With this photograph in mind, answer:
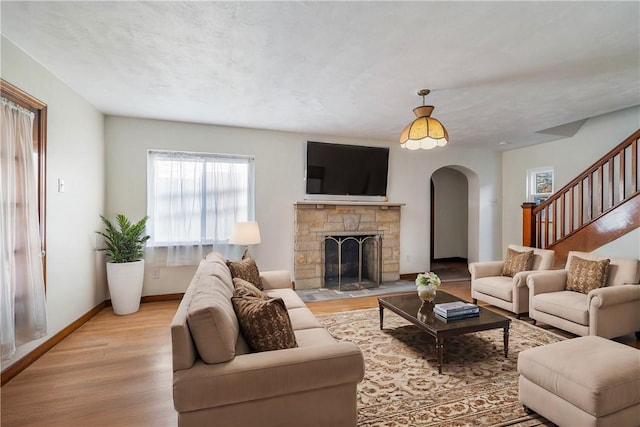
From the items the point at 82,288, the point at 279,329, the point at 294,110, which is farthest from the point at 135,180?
the point at 279,329

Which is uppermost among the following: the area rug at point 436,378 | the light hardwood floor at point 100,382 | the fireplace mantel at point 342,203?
the fireplace mantel at point 342,203

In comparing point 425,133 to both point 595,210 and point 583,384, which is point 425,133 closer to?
point 583,384

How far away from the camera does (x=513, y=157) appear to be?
6227mm

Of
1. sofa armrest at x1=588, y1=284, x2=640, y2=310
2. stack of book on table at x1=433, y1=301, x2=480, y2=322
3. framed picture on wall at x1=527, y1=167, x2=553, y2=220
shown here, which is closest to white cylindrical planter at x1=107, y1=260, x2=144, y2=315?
stack of book on table at x1=433, y1=301, x2=480, y2=322

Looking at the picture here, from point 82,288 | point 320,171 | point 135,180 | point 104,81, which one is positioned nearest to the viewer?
point 104,81

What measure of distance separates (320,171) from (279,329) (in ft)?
12.0

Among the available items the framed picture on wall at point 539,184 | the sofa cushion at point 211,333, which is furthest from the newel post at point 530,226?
the sofa cushion at point 211,333

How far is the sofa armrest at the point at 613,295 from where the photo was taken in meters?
2.72

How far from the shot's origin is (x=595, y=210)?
15.3 feet

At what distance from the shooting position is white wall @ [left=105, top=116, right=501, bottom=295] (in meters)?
4.21

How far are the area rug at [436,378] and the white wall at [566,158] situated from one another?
2313mm

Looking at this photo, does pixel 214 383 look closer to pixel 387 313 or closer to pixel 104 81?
pixel 387 313

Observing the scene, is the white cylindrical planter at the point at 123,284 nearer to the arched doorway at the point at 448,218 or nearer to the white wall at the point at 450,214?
the arched doorway at the point at 448,218

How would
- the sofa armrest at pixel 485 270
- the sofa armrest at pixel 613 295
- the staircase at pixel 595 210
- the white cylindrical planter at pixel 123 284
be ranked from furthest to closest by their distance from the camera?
1. the sofa armrest at pixel 485 270
2. the white cylindrical planter at pixel 123 284
3. the staircase at pixel 595 210
4. the sofa armrest at pixel 613 295
